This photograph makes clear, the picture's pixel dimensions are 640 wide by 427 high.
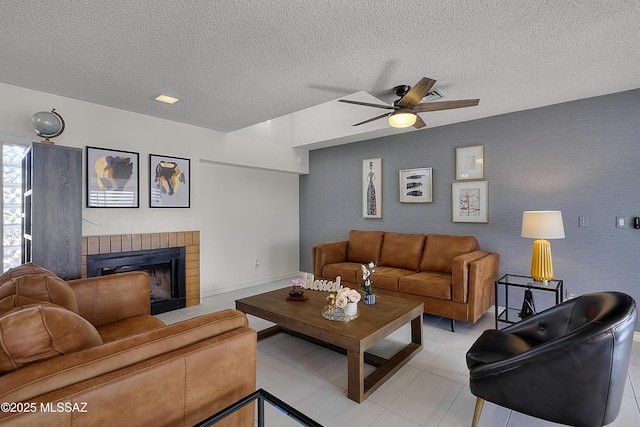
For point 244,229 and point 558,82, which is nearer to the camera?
point 558,82

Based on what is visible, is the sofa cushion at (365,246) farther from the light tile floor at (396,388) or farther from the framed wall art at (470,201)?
the light tile floor at (396,388)

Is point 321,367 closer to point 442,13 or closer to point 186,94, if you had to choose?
point 442,13

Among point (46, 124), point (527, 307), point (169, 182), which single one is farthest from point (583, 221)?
point (46, 124)

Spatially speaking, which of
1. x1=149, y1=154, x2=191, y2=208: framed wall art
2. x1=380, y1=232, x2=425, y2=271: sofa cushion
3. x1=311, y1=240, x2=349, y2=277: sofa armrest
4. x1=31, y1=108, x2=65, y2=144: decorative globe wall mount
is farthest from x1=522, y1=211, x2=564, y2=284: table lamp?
x1=31, y1=108, x2=65, y2=144: decorative globe wall mount

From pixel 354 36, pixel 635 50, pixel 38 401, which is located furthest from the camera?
pixel 635 50

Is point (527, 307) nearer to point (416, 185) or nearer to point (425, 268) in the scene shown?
point (425, 268)

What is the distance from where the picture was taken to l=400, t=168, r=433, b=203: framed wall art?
436 cm

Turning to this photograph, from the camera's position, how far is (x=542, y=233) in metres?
2.89

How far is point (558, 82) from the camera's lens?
2.80 m

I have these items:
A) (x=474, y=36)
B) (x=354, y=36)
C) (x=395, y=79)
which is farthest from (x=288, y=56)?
(x=474, y=36)

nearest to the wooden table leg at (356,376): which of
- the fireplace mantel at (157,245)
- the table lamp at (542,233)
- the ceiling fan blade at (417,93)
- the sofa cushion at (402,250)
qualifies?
the ceiling fan blade at (417,93)

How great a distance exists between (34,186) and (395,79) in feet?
10.3

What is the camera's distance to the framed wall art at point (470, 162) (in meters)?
3.89

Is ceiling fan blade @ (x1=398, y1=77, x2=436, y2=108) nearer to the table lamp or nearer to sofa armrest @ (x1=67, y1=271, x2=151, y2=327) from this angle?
the table lamp
